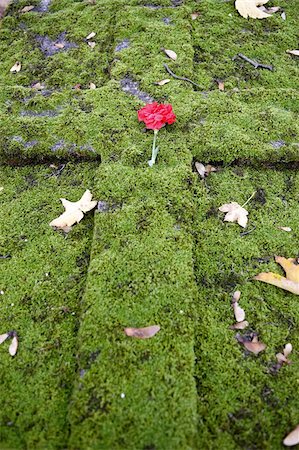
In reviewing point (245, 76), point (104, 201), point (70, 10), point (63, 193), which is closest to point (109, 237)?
point (104, 201)

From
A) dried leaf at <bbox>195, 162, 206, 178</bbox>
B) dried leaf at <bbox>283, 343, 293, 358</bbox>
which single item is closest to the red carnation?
dried leaf at <bbox>195, 162, 206, 178</bbox>

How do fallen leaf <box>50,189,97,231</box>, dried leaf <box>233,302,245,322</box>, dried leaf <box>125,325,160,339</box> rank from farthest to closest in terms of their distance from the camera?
fallen leaf <box>50,189,97,231</box> < dried leaf <box>233,302,245,322</box> < dried leaf <box>125,325,160,339</box>

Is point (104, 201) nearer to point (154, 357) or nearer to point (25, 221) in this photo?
point (25, 221)

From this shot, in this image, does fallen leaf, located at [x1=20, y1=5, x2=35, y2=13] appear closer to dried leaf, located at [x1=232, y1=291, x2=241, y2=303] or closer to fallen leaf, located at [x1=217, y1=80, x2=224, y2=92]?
fallen leaf, located at [x1=217, y1=80, x2=224, y2=92]

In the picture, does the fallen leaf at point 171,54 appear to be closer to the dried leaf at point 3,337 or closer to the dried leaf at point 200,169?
the dried leaf at point 200,169

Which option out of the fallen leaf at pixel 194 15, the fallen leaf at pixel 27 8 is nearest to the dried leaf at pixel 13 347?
the fallen leaf at pixel 194 15

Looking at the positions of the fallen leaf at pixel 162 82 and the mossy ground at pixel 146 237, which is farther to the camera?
the fallen leaf at pixel 162 82

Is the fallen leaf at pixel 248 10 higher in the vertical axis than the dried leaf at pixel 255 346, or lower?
higher

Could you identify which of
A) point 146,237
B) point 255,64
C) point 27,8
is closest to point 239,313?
point 146,237
